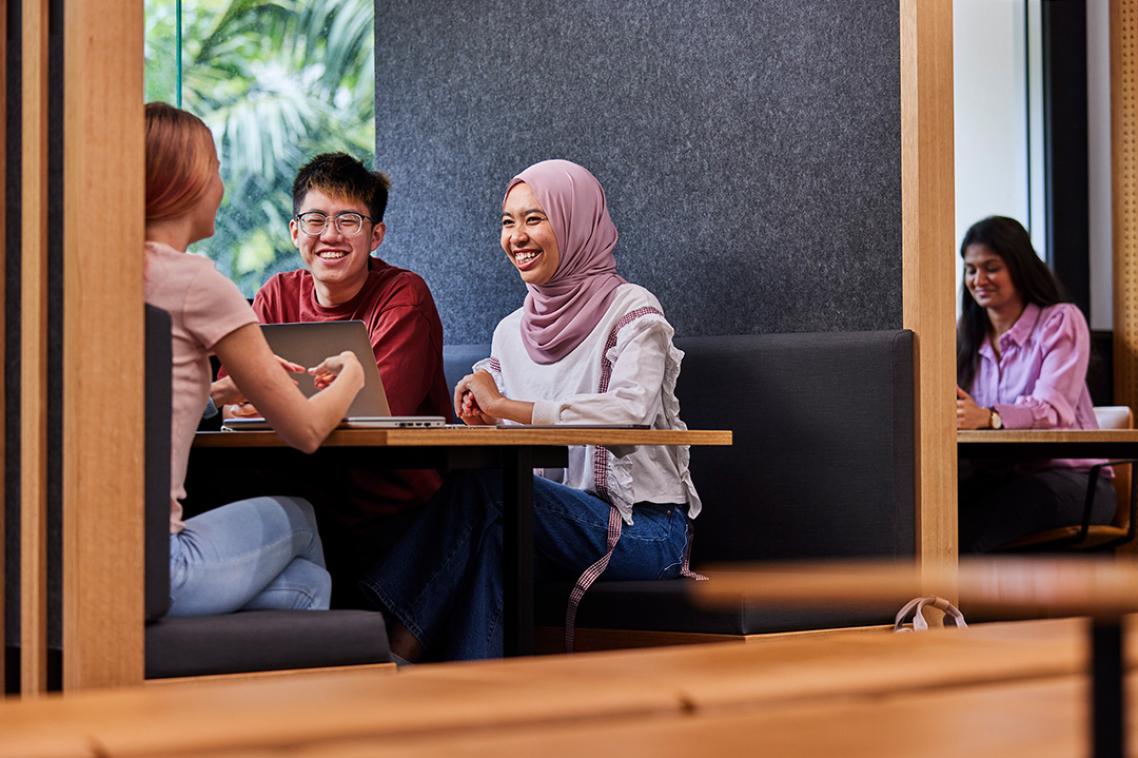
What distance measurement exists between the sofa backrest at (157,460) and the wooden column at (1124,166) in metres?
4.00

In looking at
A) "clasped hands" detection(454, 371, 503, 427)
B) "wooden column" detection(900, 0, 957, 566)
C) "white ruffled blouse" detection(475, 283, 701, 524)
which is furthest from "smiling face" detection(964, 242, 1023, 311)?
"clasped hands" detection(454, 371, 503, 427)

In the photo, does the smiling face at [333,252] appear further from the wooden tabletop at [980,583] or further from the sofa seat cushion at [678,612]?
the wooden tabletop at [980,583]

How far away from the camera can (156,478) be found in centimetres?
173

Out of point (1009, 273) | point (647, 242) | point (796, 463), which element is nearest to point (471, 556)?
point (796, 463)

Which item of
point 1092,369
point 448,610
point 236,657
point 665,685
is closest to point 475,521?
point 448,610

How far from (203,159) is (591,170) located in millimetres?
1500

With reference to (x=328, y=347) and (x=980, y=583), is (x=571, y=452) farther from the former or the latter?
(x=980, y=583)

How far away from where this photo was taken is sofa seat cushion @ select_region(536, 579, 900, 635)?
2418 mm

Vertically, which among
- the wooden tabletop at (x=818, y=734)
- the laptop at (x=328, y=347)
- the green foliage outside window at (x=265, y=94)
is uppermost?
the green foliage outside window at (x=265, y=94)

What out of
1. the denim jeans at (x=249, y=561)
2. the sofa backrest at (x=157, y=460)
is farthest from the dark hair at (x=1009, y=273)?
the sofa backrest at (x=157, y=460)

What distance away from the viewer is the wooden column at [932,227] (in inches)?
107

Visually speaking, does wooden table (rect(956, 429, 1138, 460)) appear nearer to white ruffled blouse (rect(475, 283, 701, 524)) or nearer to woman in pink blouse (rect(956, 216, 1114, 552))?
woman in pink blouse (rect(956, 216, 1114, 552))

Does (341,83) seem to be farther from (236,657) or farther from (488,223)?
(236,657)

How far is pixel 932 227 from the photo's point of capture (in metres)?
2.79
